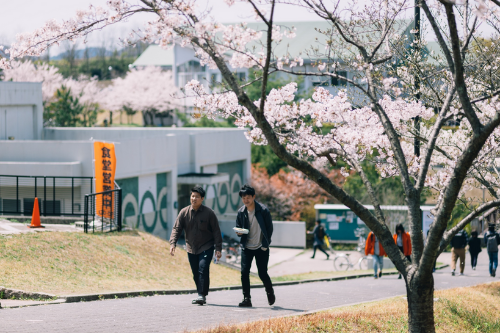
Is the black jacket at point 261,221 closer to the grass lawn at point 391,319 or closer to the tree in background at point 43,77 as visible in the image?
the grass lawn at point 391,319

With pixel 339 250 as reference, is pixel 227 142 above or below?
above

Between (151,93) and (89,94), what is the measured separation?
8665 millimetres

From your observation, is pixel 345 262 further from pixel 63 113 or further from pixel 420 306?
pixel 63 113

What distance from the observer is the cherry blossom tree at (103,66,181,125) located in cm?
6888

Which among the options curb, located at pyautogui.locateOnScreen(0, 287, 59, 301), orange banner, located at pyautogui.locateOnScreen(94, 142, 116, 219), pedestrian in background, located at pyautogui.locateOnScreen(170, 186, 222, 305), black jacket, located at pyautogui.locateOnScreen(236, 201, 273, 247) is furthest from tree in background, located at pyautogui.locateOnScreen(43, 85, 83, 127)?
black jacket, located at pyautogui.locateOnScreen(236, 201, 273, 247)

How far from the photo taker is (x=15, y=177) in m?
22.9

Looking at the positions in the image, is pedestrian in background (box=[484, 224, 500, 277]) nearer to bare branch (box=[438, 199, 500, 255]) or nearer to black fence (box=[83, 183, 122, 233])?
black fence (box=[83, 183, 122, 233])

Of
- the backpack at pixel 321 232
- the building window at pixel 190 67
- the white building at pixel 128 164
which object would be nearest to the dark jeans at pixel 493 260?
the backpack at pixel 321 232

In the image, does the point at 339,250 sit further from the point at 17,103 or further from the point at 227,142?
the point at 17,103

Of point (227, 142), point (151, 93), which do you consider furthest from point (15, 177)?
point (151, 93)

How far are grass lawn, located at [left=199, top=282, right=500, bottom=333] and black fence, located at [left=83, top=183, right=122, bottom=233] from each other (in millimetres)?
9538

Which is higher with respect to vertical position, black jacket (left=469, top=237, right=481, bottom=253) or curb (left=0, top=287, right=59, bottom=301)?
curb (left=0, top=287, right=59, bottom=301)

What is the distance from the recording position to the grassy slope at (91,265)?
36.7 feet

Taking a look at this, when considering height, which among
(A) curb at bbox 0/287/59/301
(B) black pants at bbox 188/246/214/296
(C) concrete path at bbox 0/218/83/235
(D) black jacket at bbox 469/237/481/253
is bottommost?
(D) black jacket at bbox 469/237/481/253
